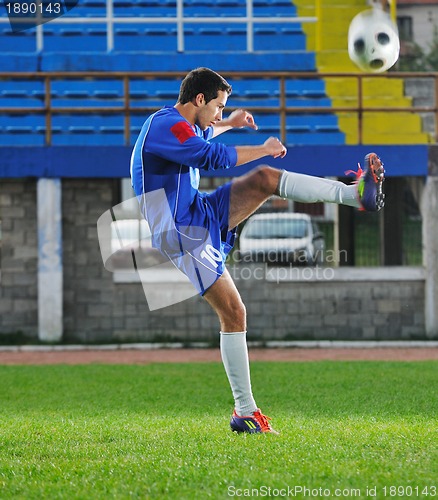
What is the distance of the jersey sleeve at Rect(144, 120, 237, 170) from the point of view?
6.11 meters

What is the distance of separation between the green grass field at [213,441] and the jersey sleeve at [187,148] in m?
1.55

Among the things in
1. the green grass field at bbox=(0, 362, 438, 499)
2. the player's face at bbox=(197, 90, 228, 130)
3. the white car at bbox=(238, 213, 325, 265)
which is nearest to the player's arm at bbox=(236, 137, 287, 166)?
the player's face at bbox=(197, 90, 228, 130)

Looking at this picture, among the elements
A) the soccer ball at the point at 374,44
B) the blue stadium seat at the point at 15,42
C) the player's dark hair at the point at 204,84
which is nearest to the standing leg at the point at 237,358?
the player's dark hair at the point at 204,84

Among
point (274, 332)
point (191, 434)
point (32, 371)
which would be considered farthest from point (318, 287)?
point (191, 434)

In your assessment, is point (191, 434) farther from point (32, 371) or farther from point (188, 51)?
point (188, 51)

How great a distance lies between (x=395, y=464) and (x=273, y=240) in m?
12.6

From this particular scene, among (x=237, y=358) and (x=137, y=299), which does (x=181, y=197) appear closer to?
(x=237, y=358)

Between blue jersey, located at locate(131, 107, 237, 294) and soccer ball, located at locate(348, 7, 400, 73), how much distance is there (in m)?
6.17

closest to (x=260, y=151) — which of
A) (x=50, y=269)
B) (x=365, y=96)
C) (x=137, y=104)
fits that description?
(x=50, y=269)

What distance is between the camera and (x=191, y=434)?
6.48m

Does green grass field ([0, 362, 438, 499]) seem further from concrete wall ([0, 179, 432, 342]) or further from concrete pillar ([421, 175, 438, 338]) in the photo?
concrete pillar ([421, 175, 438, 338])

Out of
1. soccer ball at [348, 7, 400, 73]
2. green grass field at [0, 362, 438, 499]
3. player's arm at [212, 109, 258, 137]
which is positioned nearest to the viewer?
green grass field at [0, 362, 438, 499]

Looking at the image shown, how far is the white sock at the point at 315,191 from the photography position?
6.14m

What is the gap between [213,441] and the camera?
6.09m
